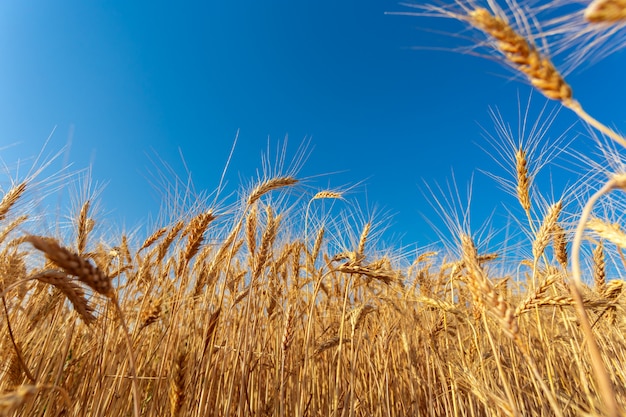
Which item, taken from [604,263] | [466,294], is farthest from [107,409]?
[604,263]

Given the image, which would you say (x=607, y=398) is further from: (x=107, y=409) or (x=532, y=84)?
(x=107, y=409)

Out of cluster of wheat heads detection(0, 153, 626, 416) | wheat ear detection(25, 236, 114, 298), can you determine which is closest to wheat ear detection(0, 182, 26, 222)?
cluster of wheat heads detection(0, 153, 626, 416)

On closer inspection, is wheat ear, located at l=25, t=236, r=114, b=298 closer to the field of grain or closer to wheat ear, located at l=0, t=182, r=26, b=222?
the field of grain

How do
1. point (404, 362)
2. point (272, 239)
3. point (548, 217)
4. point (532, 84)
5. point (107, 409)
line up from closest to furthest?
point (532, 84) → point (107, 409) → point (548, 217) → point (272, 239) → point (404, 362)

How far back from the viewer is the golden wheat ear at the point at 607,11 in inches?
31.0

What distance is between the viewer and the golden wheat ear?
79cm

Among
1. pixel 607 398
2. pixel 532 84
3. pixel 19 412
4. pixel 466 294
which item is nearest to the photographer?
pixel 607 398

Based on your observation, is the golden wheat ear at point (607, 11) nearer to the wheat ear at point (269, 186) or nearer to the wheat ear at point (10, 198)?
the wheat ear at point (269, 186)

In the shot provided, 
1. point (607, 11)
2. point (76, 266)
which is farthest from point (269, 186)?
point (607, 11)

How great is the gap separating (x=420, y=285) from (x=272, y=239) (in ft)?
5.00

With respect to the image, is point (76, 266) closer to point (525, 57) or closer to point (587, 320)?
point (587, 320)

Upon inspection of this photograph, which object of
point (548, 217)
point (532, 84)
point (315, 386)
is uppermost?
point (548, 217)

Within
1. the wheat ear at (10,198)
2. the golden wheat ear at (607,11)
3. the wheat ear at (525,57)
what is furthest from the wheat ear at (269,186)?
the golden wheat ear at (607,11)

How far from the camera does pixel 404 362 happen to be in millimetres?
3021
